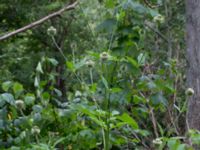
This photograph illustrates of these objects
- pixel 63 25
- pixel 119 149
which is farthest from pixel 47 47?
pixel 119 149

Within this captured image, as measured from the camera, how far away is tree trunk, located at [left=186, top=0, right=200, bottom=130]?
3.10 metres

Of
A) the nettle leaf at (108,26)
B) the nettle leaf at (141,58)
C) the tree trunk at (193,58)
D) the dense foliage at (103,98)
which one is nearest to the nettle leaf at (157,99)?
the dense foliage at (103,98)

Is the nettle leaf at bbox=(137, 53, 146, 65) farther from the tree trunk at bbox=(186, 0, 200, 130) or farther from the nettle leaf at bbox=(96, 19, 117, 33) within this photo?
the tree trunk at bbox=(186, 0, 200, 130)

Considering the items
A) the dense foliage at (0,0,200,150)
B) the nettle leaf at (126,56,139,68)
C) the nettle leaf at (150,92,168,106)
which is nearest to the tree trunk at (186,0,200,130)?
the dense foliage at (0,0,200,150)

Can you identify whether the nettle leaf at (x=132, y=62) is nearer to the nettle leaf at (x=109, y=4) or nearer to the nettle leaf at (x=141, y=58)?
the nettle leaf at (x=141, y=58)

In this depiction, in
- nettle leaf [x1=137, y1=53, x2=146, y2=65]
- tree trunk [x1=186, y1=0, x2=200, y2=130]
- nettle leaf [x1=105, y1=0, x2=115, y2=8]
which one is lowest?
tree trunk [x1=186, y1=0, x2=200, y2=130]

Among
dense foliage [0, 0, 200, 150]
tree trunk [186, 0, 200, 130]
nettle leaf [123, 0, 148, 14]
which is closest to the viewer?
dense foliage [0, 0, 200, 150]

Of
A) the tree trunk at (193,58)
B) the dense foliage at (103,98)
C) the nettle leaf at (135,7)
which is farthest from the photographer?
the tree trunk at (193,58)

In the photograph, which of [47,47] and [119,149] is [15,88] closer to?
[119,149]

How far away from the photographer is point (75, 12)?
880 cm

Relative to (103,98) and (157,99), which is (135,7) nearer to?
(157,99)

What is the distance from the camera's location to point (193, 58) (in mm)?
3223

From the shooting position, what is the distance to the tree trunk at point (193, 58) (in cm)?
310

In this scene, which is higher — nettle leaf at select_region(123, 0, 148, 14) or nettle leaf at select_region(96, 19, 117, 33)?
nettle leaf at select_region(123, 0, 148, 14)
